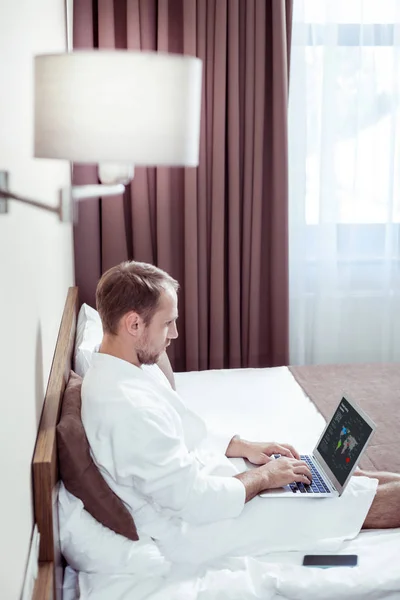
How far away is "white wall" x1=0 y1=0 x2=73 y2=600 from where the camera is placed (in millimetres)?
1154

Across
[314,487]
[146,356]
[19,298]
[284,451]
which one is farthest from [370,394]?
[19,298]

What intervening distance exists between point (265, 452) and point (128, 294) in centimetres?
66

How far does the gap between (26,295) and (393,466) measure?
1340 mm

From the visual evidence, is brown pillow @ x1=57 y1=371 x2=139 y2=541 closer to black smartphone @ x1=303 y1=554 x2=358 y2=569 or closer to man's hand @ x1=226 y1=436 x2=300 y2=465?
black smartphone @ x1=303 y1=554 x2=358 y2=569

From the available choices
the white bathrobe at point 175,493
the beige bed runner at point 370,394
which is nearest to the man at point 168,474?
the white bathrobe at point 175,493

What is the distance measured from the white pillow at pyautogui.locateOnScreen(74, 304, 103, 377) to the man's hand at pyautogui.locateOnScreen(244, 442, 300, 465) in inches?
21.8

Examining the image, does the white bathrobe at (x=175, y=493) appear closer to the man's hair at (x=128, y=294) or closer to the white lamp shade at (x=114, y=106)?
the man's hair at (x=128, y=294)

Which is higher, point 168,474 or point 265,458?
point 168,474

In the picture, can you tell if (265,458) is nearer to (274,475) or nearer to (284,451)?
(284,451)

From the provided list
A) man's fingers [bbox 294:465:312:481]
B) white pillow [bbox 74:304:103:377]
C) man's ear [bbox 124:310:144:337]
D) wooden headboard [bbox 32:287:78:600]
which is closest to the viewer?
wooden headboard [bbox 32:287:78:600]

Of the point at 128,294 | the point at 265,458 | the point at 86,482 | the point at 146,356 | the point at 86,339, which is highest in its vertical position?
the point at 128,294

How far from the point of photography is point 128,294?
191cm

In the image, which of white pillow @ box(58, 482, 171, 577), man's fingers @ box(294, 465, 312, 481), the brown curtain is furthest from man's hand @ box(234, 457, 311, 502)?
the brown curtain

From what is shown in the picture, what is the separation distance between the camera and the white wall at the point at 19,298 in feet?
3.79
